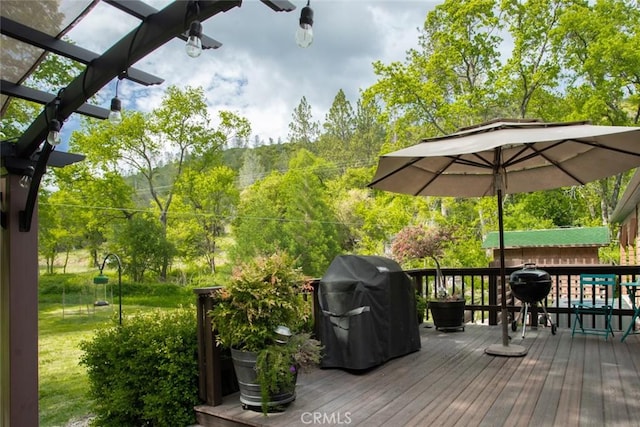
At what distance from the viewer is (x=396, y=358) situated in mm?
4215

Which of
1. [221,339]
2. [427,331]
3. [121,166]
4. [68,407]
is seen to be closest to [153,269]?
[121,166]

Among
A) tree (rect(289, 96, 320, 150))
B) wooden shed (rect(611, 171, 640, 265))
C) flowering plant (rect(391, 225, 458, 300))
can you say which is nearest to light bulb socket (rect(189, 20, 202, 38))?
flowering plant (rect(391, 225, 458, 300))

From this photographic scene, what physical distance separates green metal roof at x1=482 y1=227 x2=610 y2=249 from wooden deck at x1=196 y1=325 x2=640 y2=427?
8948mm

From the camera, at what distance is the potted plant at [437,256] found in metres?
5.54

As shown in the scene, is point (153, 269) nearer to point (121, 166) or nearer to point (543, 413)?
point (121, 166)

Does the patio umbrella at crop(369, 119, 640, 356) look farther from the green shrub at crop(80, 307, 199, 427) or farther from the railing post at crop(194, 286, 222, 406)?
the green shrub at crop(80, 307, 199, 427)

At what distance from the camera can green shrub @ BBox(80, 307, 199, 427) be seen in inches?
122

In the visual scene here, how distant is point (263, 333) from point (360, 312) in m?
1.07

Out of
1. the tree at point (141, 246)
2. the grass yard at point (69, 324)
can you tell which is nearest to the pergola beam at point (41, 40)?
the grass yard at point (69, 324)

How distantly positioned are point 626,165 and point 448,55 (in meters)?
11.6

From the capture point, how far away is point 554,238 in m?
13.1

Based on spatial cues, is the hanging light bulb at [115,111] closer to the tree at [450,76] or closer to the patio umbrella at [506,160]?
the patio umbrella at [506,160]

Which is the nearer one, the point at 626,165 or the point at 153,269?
the point at 626,165

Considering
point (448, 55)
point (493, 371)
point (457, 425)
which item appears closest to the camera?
point (457, 425)
